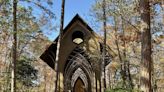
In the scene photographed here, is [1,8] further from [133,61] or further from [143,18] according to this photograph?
[133,61]

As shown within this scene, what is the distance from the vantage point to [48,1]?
1519 cm

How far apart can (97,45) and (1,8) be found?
8784 millimetres

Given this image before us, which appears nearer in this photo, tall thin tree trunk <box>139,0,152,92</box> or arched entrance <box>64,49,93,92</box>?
tall thin tree trunk <box>139,0,152,92</box>

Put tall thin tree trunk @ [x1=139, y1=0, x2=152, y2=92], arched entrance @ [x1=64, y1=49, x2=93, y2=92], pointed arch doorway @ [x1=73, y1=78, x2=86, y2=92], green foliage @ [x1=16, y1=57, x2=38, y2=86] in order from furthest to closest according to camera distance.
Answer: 1. green foliage @ [x1=16, y1=57, x2=38, y2=86]
2. pointed arch doorway @ [x1=73, y1=78, x2=86, y2=92]
3. arched entrance @ [x1=64, y1=49, x2=93, y2=92]
4. tall thin tree trunk @ [x1=139, y1=0, x2=152, y2=92]

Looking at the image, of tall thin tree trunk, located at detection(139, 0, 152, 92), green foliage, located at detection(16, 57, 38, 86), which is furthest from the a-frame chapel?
tall thin tree trunk, located at detection(139, 0, 152, 92)

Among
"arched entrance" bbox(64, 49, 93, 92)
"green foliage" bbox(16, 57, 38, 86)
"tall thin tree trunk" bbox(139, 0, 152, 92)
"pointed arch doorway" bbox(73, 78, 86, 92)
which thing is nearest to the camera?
"tall thin tree trunk" bbox(139, 0, 152, 92)

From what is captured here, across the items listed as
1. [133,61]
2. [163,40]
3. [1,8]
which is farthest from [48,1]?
[133,61]

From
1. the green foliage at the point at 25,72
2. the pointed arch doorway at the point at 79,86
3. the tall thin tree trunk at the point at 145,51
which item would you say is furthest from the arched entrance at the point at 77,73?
the tall thin tree trunk at the point at 145,51

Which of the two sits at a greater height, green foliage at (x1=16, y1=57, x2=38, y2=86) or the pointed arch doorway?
green foliage at (x1=16, y1=57, x2=38, y2=86)

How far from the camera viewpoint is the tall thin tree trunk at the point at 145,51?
28.3 ft

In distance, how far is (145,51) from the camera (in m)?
8.85

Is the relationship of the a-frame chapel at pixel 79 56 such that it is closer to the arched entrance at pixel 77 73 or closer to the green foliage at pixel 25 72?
the arched entrance at pixel 77 73

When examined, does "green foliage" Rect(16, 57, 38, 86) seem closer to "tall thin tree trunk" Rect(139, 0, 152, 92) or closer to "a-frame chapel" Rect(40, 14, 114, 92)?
"a-frame chapel" Rect(40, 14, 114, 92)

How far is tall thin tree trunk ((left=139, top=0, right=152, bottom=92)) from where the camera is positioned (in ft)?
28.3
